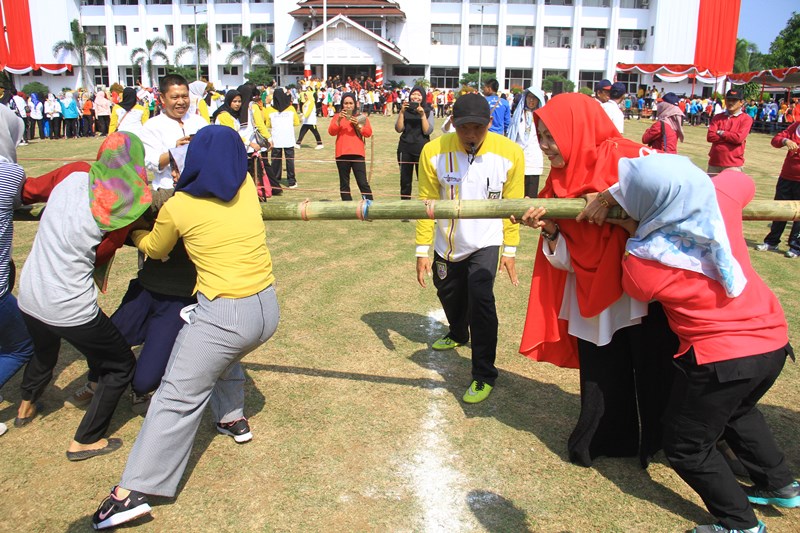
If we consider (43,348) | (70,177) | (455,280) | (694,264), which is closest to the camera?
(694,264)

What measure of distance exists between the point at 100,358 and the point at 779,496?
3.77 m

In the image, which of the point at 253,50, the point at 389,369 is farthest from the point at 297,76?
the point at 389,369

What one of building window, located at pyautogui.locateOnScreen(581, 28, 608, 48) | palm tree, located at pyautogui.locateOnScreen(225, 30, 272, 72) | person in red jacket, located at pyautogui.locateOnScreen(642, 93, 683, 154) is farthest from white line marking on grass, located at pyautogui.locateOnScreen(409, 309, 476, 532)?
building window, located at pyautogui.locateOnScreen(581, 28, 608, 48)

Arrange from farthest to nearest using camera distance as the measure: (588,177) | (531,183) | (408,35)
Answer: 1. (408,35)
2. (531,183)
3. (588,177)

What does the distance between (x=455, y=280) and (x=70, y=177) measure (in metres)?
2.58

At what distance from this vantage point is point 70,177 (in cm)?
350

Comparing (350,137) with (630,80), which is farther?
(630,80)

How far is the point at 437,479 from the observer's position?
139 inches

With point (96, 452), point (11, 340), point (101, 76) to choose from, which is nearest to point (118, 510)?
point (96, 452)

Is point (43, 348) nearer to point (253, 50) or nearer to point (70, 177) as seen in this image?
point (70, 177)

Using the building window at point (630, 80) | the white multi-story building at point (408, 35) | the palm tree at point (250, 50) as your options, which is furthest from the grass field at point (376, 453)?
the building window at point (630, 80)

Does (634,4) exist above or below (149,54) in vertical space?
above

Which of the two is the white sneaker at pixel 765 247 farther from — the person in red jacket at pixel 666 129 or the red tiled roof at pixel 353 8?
the red tiled roof at pixel 353 8

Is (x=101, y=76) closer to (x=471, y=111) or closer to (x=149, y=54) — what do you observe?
(x=149, y=54)
